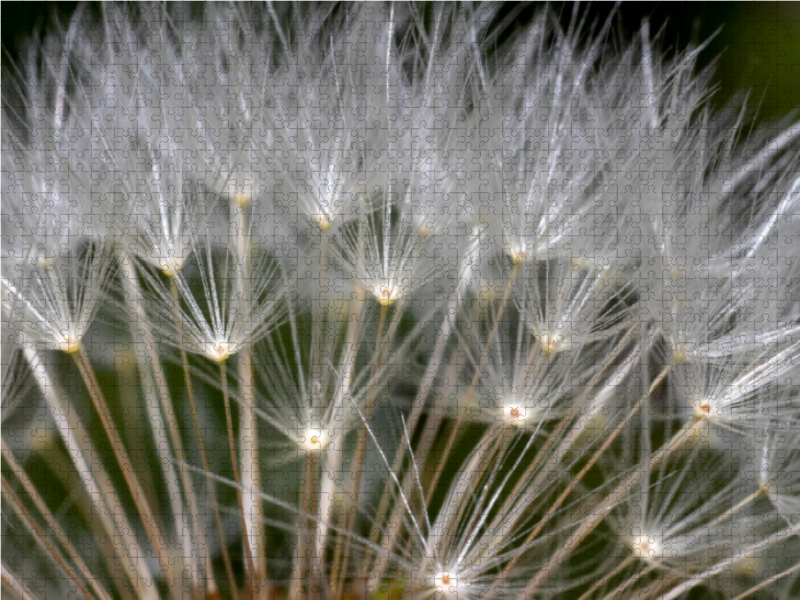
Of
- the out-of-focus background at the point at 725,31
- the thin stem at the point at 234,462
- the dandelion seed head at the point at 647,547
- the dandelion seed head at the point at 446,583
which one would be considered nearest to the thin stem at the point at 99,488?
the thin stem at the point at 234,462

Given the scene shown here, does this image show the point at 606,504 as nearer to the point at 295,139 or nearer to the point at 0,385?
the point at 295,139

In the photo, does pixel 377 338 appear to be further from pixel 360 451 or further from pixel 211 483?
pixel 211 483

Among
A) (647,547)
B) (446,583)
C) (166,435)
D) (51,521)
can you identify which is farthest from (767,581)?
(51,521)

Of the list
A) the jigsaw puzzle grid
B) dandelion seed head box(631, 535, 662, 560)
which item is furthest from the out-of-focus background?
dandelion seed head box(631, 535, 662, 560)

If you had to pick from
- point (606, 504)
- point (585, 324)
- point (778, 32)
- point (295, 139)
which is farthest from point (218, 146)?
point (778, 32)

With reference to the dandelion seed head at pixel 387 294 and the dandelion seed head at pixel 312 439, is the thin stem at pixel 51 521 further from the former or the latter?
the dandelion seed head at pixel 387 294

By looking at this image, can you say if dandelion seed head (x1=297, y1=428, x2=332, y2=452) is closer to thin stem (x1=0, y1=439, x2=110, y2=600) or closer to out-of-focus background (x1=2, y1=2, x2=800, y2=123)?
thin stem (x1=0, y1=439, x2=110, y2=600)
